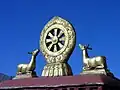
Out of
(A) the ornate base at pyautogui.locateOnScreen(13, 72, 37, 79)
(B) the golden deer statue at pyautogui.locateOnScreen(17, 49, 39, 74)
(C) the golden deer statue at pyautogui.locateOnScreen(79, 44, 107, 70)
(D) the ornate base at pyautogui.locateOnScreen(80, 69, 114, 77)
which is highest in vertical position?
(B) the golden deer statue at pyautogui.locateOnScreen(17, 49, 39, 74)

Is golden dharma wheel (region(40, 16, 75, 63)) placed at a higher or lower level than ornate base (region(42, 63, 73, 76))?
higher

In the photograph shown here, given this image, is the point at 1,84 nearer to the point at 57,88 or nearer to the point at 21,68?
the point at 21,68

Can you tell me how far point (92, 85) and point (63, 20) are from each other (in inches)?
303

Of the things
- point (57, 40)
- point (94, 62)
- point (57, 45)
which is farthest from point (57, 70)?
point (94, 62)

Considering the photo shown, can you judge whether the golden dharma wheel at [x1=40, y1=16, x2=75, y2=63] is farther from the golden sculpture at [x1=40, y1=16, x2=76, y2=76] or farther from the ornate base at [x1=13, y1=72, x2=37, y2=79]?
the ornate base at [x1=13, y1=72, x2=37, y2=79]

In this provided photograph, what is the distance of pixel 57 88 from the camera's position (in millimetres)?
31547

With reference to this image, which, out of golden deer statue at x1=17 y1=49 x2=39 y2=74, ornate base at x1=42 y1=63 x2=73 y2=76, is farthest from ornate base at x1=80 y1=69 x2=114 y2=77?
golden deer statue at x1=17 y1=49 x2=39 y2=74

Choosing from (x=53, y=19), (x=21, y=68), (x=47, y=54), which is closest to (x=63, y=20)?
(x=53, y=19)

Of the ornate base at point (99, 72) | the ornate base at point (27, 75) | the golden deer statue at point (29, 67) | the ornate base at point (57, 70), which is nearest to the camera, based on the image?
the ornate base at point (99, 72)

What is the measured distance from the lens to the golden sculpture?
1336 inches

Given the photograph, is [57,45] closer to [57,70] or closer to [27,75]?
[57,70]

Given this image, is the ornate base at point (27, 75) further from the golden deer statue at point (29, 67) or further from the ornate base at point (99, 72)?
the ornate base at point (99, 72)

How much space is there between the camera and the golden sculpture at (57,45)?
33.9 metres

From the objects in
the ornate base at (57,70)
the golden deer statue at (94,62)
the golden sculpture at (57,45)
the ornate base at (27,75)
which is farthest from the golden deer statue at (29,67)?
the golden deer statue at (94,62)
